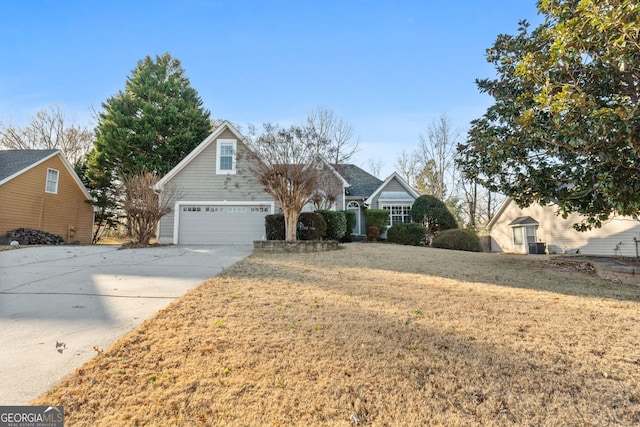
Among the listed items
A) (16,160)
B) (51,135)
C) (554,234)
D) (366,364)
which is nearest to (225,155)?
(16,160)

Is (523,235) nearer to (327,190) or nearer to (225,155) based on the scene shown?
(327,190)

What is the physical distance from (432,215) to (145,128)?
20026 mm

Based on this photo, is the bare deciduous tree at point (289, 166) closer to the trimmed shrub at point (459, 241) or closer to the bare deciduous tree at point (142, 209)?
the bare deciduous tree at point (142, 209)

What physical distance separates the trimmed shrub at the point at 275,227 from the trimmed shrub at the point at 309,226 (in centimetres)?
74

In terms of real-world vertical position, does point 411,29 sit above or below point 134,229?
above

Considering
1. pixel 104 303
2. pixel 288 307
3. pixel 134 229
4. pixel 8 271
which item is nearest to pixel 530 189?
pixel 288 307

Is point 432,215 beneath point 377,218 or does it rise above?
above

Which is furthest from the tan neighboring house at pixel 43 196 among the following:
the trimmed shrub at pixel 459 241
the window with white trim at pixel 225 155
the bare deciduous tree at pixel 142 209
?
the trimmed shrub at pixel 459 241

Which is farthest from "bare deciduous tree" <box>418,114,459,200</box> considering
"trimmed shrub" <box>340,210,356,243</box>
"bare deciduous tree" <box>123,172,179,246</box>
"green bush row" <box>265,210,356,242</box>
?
"bare deciduous tree" <box>123,172,179,246</box>

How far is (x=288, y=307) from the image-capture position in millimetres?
4543

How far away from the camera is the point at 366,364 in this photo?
2920 millimetres

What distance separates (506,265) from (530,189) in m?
2.43

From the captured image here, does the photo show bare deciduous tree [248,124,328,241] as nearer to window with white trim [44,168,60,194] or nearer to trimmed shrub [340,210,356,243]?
trimmed shrub [340,210,356,243]

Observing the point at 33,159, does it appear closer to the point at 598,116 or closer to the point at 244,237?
the point at 244,237
